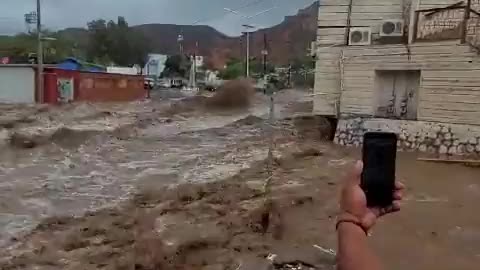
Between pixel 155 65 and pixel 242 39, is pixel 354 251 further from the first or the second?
pixel 155 65

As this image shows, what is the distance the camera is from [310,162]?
15.1 meters

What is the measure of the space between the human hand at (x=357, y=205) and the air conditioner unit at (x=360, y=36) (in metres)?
14.9

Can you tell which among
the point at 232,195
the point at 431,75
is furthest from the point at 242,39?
the point at 232,195

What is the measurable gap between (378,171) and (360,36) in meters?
15.0

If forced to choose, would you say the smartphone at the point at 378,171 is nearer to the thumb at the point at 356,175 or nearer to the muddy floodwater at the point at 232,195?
the thumb at the point at 356,175

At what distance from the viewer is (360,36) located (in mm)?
16078

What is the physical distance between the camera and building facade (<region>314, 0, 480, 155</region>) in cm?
1413

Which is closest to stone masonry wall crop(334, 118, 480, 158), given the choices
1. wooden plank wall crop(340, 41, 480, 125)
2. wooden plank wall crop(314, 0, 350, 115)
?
wooden plank wall crop(340, 41, 480, 125)

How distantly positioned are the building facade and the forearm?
13.4 m

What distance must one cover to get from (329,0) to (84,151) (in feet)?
27.8

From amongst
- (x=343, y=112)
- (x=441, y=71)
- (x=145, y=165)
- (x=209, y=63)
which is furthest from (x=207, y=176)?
(x=209, y=63)

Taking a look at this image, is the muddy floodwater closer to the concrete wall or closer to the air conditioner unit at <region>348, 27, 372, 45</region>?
the air conditioner unit at <region>348, 27, 372, 45</region>

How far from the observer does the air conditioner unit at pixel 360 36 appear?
16000 mm

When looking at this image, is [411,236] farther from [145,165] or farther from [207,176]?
[145,165]
